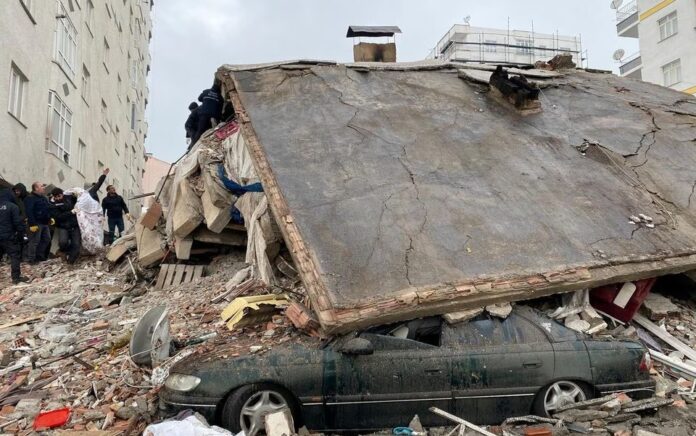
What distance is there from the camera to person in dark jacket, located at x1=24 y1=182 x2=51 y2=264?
996 centimetres

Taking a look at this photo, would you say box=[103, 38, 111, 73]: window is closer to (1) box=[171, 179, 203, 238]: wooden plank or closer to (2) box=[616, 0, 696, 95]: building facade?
(1) box=[171, 179, 203, 238]: wooden plank

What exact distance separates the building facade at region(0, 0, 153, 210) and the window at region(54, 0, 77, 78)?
0.03 metres

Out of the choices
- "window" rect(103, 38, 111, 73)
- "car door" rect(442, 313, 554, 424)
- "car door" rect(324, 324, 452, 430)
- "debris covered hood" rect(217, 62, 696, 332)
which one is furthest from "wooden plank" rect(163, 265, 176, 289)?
"window" rect(103, 38, 111, 73)

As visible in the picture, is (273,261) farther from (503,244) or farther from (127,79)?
(127,79)

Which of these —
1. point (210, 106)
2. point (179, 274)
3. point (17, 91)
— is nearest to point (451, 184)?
point (179, 274)

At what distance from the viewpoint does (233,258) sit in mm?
9000

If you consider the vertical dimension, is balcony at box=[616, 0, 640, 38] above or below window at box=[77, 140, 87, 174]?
above

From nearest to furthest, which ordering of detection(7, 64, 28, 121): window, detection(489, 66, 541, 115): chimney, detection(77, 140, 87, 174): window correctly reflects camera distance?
detection(489, 66, 541, 115): chimney, detection(7, 64, 28, 121): window, detection(77, 140, 87, 174): window

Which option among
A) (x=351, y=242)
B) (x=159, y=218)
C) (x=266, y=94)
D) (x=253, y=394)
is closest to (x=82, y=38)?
(x=159, y=218)

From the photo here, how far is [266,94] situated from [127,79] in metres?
20.7

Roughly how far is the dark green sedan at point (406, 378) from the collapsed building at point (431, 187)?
0.41m

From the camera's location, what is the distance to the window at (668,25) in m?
24.5

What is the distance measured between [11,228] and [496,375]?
888 cm

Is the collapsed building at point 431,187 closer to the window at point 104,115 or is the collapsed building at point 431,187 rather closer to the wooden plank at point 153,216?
the wooden plank at point 153,216
